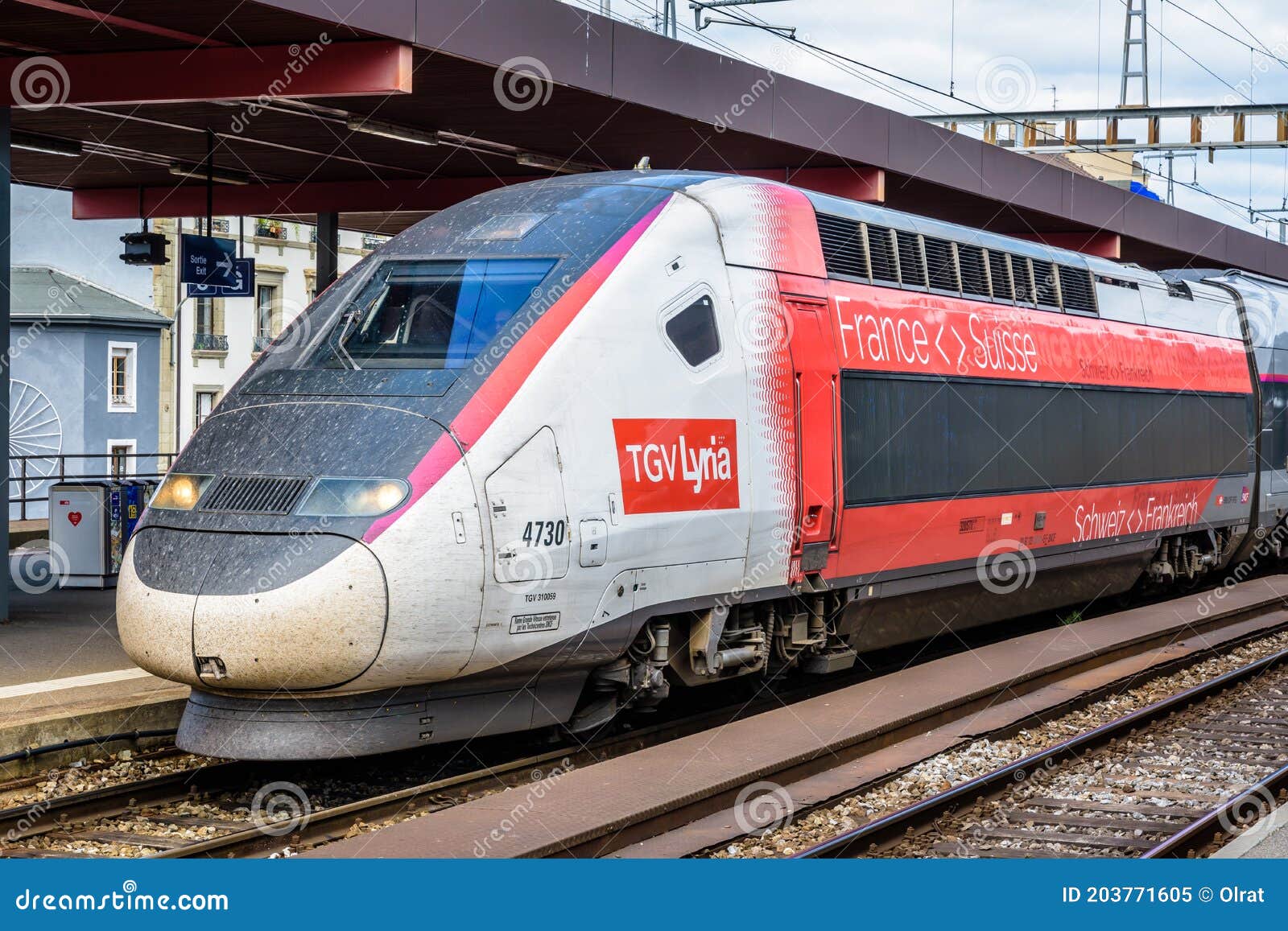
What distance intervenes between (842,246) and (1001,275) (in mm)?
2483

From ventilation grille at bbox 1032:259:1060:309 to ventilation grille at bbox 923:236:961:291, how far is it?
5.21 ft

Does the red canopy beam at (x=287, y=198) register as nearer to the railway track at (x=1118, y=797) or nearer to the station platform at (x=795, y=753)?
the station platform at (x=795, y=753)

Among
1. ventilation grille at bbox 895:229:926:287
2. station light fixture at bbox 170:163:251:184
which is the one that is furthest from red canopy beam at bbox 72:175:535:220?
ventilation grille at bbox 895:229:926:287

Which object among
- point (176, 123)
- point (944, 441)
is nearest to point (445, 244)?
point (944, 441)

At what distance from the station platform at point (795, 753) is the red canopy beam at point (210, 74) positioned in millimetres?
5224

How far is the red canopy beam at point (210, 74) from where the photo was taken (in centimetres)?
1066

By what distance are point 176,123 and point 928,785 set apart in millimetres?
9226

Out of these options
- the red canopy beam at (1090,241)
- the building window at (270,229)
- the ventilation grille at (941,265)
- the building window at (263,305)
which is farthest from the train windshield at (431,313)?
the building window at (263,305)

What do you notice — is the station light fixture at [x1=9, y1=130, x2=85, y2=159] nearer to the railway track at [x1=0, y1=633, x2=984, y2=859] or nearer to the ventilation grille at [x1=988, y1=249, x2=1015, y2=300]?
the railway track at [x1=0, y1=633, x2=984, y2=859]

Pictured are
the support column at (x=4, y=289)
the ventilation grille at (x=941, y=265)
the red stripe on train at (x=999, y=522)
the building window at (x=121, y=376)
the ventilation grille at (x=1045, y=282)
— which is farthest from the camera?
the building window at (x=121, y=376)

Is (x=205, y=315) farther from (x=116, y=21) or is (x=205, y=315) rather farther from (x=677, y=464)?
(x=677, y=464)

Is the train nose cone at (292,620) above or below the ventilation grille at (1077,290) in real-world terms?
below

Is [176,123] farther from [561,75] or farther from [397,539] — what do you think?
[397,539]

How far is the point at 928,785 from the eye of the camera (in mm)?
8461
